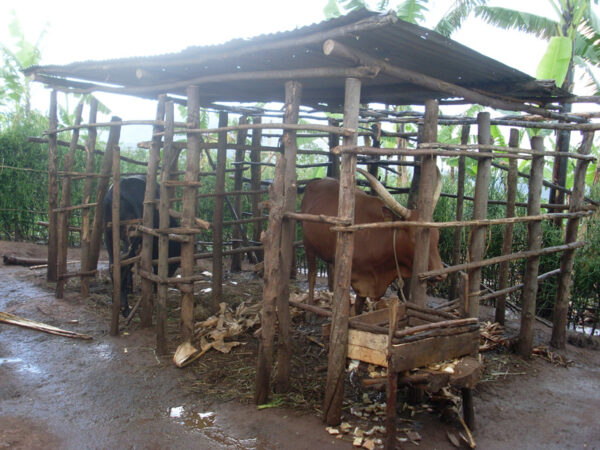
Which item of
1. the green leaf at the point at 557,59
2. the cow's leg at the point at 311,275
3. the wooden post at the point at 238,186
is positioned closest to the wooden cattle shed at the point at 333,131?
the wooden post at the point at 238,186

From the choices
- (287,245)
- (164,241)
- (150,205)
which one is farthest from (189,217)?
(287,245)

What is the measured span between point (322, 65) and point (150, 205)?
2.50m

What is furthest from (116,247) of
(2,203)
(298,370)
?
(2,203)

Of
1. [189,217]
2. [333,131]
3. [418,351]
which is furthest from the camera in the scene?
[189,217]

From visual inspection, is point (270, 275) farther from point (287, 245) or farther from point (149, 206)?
point (149, 206)

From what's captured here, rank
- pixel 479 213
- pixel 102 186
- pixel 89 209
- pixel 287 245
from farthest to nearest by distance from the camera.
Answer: pixel 89 209 < pixel 102 186 < pixel 479 213 < pixel 287 245

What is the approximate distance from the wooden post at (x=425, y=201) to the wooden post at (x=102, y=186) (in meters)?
4.01

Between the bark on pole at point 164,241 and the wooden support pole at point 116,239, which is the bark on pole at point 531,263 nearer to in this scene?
the bark on pole at point 164,241

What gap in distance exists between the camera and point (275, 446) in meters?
3.58

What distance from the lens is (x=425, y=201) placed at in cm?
429

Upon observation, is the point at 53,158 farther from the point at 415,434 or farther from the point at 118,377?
the point at 415,434

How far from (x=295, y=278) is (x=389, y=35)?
5.91m

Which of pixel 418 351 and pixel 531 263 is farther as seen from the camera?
pixel 531 263

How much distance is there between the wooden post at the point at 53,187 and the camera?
7.21m
